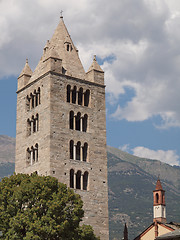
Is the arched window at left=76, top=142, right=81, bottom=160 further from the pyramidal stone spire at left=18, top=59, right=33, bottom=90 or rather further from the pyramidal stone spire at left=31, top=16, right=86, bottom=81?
the pyramidal stone spire at left=18, top=59, right=33, bottom=90

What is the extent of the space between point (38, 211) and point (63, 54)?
83.4ft

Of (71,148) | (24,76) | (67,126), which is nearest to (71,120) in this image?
(67,126)

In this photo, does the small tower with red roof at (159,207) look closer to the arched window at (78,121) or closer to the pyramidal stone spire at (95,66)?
the arched window at (78,121)

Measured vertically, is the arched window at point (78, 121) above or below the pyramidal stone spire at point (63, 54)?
below

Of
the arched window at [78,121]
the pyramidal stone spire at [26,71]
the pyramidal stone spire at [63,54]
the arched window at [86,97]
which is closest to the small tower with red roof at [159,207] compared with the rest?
the arched window at [78,121]

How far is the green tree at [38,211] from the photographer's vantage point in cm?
5188

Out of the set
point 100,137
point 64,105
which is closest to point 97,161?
point 100,137

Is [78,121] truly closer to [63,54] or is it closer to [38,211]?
[63,54]

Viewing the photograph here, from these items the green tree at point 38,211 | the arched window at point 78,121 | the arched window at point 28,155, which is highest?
the arched window at point 78,121

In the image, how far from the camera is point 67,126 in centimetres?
6731

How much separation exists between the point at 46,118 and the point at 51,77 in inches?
197

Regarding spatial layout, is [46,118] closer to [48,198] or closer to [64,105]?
[64,105]

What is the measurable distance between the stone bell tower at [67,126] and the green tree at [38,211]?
949cm

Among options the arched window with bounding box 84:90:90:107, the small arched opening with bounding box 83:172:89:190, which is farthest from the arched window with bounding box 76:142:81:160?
the arched window with bounding box 84:90:90:107
